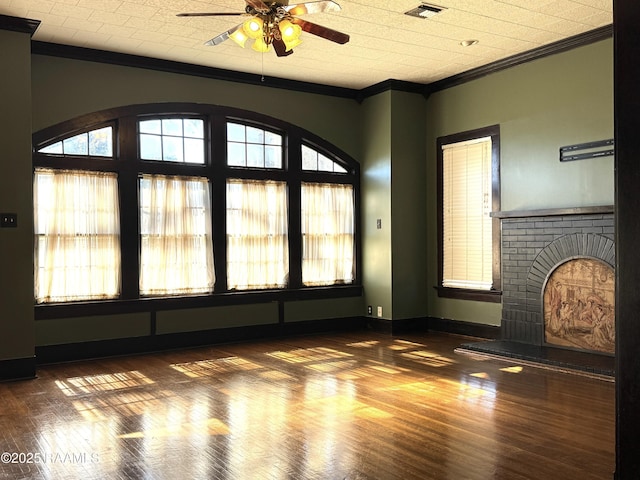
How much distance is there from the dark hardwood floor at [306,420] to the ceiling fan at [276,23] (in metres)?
2.74

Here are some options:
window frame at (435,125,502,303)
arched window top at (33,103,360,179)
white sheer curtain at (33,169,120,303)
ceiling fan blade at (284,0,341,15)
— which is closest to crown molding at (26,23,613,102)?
arched window top at (33,103,360,179)

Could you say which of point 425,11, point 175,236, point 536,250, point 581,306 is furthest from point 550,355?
point 175,236

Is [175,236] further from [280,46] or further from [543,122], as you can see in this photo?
[543,122]

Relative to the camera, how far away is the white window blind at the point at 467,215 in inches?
291

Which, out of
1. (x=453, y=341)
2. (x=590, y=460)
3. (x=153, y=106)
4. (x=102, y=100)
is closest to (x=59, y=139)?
(x=102, y=100)

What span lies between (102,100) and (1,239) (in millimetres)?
1963

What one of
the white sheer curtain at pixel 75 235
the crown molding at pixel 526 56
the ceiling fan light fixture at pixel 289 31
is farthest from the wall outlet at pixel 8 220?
the crown molding at pixel 526 56

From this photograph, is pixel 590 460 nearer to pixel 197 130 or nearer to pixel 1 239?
pixel 1 239

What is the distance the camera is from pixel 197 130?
727 centimetres

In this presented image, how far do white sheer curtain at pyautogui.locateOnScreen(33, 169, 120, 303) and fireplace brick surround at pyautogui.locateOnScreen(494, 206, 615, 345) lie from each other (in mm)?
4405

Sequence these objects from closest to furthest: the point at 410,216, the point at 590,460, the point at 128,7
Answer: the point at 590,460, the point at 128,7, the point at 410,216

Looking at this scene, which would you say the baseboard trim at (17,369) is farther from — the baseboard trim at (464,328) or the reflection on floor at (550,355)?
the baseboard trim at (464,328)

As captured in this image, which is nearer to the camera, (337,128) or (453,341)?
(453,341)

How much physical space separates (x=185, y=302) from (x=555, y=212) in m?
4.25
